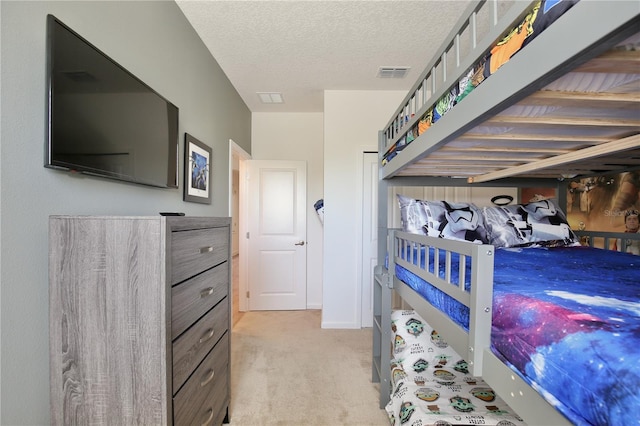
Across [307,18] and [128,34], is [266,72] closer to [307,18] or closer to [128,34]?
[307,18]

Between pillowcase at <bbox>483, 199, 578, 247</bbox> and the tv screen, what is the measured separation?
2.20 metres

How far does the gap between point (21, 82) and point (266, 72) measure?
217 cm

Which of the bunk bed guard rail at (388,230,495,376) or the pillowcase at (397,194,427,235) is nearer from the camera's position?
the bunk bed guard rail at (388,230,495,376)

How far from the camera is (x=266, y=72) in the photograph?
282cm

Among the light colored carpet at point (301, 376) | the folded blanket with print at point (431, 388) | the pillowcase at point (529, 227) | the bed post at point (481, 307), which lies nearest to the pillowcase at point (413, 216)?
the pillowcase at point (529, 227)

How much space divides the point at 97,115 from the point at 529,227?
2556 millimetres

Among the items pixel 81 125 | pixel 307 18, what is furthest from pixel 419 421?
pixel 307 18

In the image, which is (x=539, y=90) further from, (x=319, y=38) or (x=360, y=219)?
(x=360, y=219)

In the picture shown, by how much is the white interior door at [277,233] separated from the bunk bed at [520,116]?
2206 mm

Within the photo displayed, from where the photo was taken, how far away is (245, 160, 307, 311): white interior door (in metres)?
3.80

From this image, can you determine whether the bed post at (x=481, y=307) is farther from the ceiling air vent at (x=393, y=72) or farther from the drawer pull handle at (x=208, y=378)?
the ceiling air vent at (x=393, y=72)

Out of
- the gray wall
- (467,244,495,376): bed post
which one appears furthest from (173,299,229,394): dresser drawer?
(467,244,495,376): bed post

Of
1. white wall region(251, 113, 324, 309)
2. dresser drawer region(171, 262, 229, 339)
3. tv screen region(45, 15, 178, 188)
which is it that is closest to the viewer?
tv screen region(45, 15, 178, 188)

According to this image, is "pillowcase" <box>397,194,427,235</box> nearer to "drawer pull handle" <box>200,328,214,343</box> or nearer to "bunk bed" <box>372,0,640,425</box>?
"bunk bed" <box>372,0,640,425</box>
